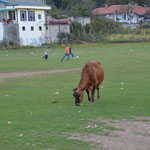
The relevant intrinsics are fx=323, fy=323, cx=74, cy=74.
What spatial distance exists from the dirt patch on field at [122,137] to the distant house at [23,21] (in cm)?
5640

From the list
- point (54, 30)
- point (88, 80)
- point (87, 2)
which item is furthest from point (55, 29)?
point (88, 80)

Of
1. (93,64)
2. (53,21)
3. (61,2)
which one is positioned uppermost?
(61,2)

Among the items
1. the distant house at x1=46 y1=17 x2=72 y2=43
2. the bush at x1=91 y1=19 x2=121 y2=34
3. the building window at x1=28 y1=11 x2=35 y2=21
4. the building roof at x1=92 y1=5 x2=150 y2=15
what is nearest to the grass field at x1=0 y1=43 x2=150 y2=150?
the building window at x1=28 y1=11 x2=35 y2=21

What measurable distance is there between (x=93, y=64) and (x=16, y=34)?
53.7 metres

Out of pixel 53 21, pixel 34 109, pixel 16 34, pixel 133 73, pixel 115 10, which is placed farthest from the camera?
pixel 115 10

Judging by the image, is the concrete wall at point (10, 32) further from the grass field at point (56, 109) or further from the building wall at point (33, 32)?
the grass field at point (56, 109)

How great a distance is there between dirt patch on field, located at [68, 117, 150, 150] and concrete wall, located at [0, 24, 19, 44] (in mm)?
56728

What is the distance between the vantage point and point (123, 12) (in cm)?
10212

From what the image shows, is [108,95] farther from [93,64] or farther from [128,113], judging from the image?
[128,113]

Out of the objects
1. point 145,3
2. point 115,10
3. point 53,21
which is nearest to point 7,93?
point 53,21

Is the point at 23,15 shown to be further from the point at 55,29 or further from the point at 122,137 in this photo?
the point at 122,137

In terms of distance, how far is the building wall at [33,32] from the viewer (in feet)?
214

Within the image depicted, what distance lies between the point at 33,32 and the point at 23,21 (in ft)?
10.2

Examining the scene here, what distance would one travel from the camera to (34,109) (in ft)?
39.2
